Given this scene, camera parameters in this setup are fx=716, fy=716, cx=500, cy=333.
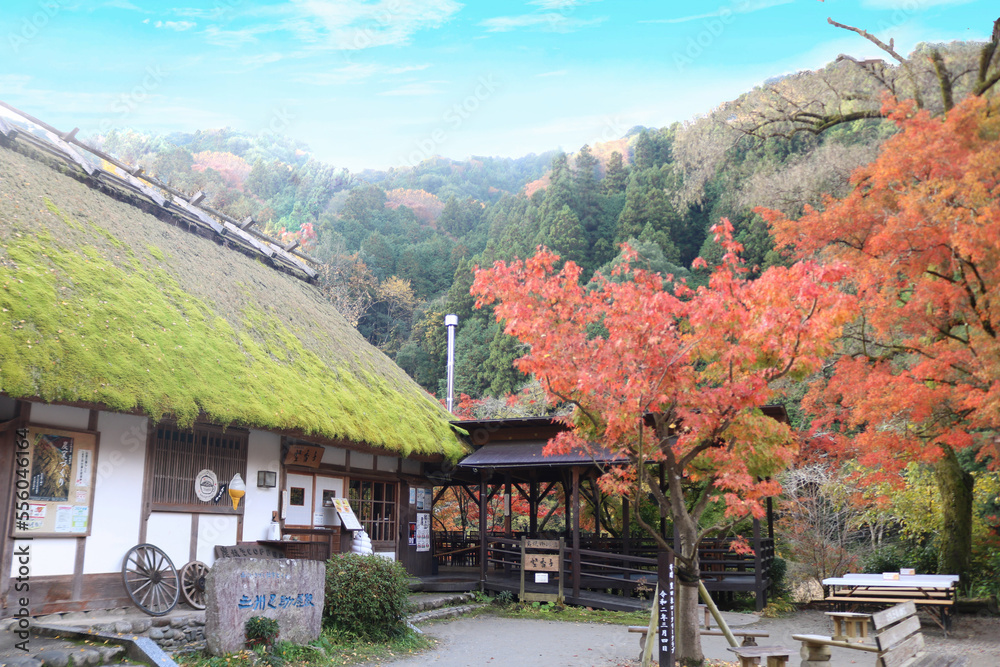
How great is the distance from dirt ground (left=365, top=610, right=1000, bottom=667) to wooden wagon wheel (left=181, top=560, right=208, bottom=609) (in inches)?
101

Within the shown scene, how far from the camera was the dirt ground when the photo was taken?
317 inches

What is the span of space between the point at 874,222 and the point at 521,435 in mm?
7341

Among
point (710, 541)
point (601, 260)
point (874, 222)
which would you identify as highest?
point (601, 260)

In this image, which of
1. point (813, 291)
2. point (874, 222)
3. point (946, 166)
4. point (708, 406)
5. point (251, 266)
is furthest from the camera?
point (251, 266)

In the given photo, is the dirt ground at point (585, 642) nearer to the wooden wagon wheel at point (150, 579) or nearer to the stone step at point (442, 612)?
the stone step at point (442, 612)

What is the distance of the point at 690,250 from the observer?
30953 millimetres

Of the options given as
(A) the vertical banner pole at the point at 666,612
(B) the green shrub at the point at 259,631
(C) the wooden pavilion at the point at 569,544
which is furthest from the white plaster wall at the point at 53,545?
(C) the wooden pavilion at the point at 569,544

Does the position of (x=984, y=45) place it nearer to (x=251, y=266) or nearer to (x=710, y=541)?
(x=710, y=541)

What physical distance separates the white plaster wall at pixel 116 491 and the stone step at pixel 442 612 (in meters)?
3.86

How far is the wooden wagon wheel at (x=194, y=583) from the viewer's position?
334 inches

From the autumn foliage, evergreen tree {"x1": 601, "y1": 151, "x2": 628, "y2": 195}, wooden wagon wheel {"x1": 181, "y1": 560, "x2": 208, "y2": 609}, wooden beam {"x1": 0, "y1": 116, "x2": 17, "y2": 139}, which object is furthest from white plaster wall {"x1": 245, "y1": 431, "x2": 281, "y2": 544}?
evergreen tree {"x1": 601, "y1": 151, "x2": 628, "y2": 195}

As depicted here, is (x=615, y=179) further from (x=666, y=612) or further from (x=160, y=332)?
(x=666, y=612)

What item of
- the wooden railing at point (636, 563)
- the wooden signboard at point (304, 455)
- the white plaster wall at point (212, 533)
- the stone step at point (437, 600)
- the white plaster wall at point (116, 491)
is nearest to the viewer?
the white plaster wall at point (116, 491)

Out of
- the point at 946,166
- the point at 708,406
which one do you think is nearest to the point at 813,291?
the point at 708,406
